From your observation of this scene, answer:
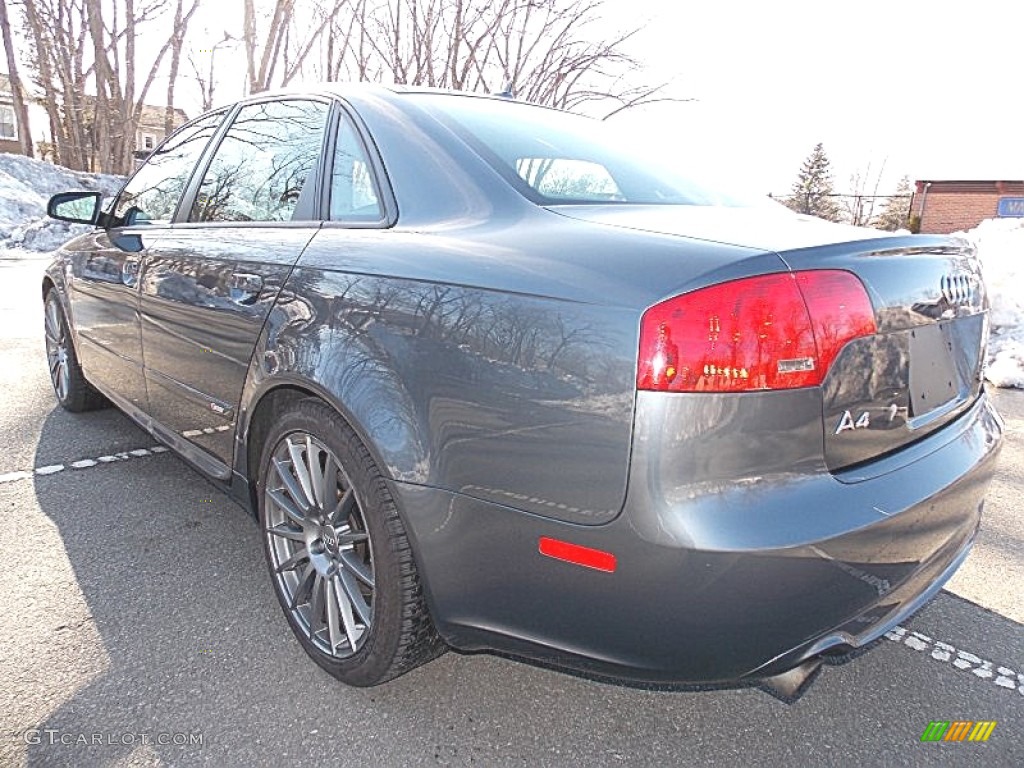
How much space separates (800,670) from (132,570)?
7.15 ft

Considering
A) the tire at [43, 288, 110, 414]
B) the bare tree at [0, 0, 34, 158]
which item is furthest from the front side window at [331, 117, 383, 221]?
the bare tree at [0, 0, 34, 158]

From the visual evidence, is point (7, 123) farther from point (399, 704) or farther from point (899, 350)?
point (899, 350)

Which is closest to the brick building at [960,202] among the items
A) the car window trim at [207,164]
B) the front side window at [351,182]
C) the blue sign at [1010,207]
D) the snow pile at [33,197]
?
the blue sign at [1010,207]

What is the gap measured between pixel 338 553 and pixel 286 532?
274 millimetres

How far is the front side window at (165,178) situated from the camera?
2.98 m

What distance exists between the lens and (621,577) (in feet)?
4.44

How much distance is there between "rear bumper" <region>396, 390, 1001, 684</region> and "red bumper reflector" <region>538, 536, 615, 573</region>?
16mm

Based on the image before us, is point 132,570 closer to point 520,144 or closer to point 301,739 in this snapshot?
point 301,739

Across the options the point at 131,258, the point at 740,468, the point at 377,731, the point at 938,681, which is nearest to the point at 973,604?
the point at 938,681

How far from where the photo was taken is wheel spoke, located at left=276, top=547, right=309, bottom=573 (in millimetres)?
2061

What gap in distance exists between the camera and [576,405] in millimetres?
1359

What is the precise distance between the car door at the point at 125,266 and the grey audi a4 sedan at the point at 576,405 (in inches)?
33.5

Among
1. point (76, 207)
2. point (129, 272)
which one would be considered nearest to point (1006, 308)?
point (129, 272)

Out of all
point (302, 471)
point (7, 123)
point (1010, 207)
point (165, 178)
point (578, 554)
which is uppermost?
point (7, 123)
